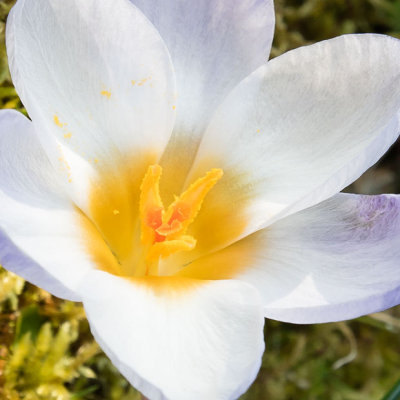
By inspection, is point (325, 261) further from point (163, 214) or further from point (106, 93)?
point (106, 93)

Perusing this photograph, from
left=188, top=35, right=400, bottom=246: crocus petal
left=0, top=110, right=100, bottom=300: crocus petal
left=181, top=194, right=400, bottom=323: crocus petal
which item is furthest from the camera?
left=188, top=35, right=400, bottom=246: crocus petal

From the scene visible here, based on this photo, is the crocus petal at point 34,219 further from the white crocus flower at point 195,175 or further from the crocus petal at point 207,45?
the crocus petal at point 207,45

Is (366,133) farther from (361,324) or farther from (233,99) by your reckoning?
(361,324)

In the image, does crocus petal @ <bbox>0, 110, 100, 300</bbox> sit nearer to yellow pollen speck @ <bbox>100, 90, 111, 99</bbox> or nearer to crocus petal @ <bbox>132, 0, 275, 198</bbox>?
yellow pollen speck @ <bbox>100, 90, 111, 99</bbox>

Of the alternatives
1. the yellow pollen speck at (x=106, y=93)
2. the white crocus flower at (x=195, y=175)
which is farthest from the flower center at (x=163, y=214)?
the yellow pollen speck at (x=106, y=93)

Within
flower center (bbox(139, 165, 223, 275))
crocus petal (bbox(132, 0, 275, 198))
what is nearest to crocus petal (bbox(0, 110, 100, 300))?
flower center (bbox(139, 165, 223, 275))

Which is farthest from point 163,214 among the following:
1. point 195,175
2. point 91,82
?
point 91,82

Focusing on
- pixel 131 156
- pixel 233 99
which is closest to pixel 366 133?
pixel 233 99
